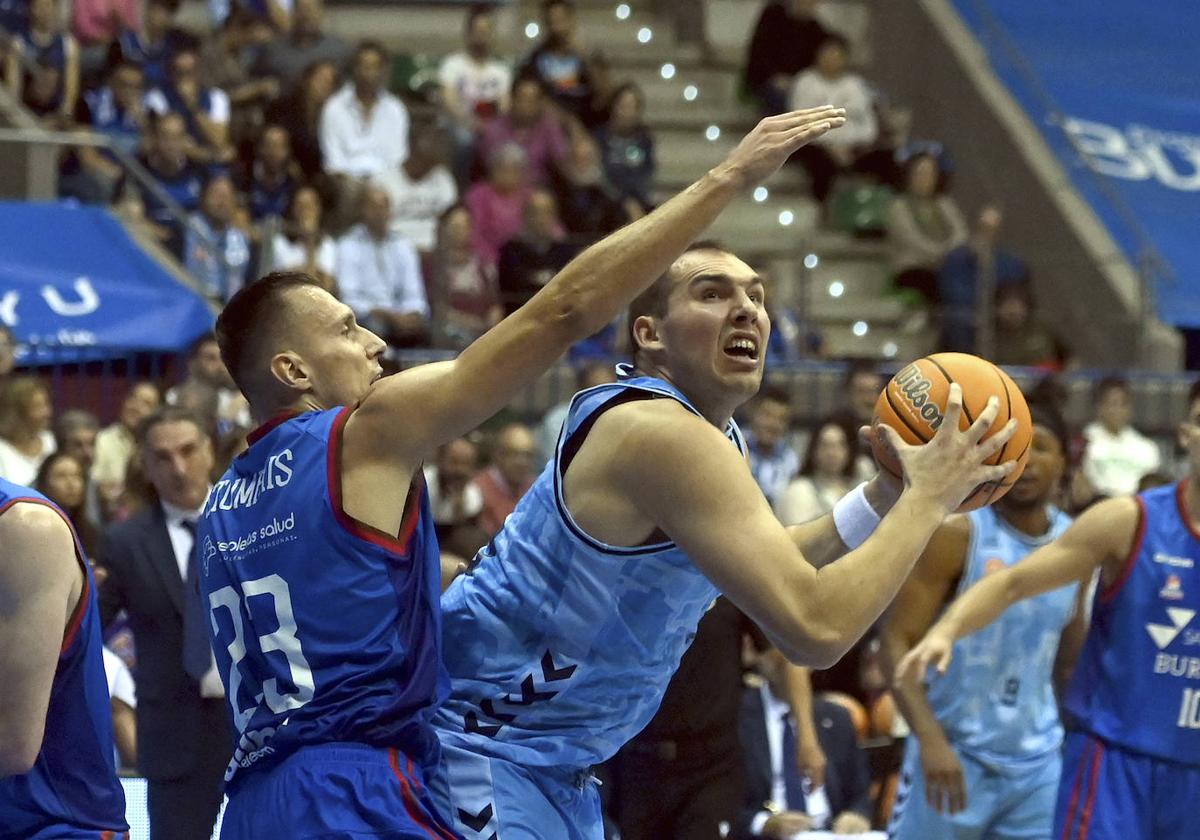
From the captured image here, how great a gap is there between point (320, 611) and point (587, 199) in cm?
1068

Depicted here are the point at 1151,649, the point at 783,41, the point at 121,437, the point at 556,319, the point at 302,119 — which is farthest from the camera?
the point at 783,41

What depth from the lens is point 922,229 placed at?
610 inches

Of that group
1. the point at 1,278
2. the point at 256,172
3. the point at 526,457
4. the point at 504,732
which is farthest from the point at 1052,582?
the point at 256,172

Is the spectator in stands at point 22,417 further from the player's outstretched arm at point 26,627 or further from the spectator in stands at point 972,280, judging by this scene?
the spectator in stands at point 972,280

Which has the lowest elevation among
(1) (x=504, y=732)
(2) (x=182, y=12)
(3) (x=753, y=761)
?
(3) (x=753, y=761)

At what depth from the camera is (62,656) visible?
171 inches

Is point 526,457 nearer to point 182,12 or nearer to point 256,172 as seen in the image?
point 256,172

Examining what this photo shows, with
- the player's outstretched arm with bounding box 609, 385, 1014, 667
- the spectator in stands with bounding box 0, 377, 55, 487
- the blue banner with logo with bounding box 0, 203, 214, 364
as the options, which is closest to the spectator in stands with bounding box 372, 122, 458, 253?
the blue banner with logo with bounding box 0, 203, 214, 364

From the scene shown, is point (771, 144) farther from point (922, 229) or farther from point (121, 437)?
point (922, 229)

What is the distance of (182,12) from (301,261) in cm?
414

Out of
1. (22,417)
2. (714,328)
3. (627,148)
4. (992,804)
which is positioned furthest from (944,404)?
(627,148)

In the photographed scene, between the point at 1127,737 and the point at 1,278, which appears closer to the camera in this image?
the point at 1127,737

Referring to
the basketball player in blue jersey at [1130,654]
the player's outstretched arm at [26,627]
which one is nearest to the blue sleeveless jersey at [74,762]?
the player's outstretched arm at [26,627]

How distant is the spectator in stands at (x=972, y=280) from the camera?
46.9 ft
